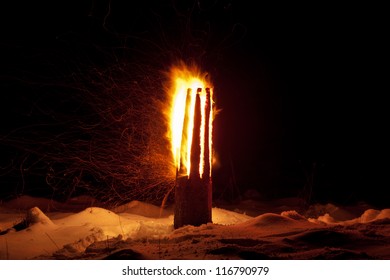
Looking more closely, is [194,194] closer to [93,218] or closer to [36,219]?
[93,218]

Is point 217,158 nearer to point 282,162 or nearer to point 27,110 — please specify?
point 282,162

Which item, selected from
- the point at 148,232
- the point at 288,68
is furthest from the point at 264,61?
the point at 148,232

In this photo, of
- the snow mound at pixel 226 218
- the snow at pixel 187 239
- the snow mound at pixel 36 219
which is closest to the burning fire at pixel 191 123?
the snow at pixel 187 239

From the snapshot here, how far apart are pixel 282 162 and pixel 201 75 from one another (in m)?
9.79

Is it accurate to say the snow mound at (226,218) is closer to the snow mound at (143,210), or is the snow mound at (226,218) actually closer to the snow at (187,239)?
the snow at (187,239)

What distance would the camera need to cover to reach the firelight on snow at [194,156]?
6.99 metres

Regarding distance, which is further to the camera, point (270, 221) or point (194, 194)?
point (194, 194)

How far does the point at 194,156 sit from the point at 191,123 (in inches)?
19.6

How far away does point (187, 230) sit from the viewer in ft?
21.6

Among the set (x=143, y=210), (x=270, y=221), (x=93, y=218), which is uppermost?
(x=143, y=210)

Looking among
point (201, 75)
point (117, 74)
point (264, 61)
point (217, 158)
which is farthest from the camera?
point (217, 158)

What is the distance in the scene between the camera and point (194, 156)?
7.01 metres

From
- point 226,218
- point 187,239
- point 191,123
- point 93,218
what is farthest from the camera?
point 226,218

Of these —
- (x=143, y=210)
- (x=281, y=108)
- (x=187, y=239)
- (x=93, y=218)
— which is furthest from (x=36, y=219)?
(x=281, y=108)
